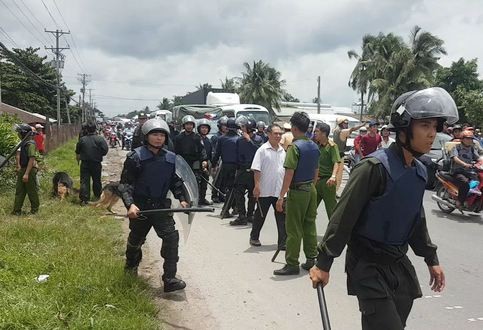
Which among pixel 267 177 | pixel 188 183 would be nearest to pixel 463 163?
pixel 267 177

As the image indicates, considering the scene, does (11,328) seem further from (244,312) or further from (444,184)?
(444,184)

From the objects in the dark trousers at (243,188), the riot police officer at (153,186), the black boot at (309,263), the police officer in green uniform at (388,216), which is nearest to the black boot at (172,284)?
the riot police officer at (153,186)

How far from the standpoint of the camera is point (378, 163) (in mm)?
2451

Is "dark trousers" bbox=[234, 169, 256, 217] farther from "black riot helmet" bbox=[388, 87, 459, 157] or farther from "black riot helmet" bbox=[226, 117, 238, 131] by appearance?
"black riot helmet" bbox=[388, 87, 459, 157]

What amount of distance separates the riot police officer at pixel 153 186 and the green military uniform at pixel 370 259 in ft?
7.83

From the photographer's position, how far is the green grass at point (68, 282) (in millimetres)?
3801

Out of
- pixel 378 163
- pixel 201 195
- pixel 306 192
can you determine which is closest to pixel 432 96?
pixel 378 163

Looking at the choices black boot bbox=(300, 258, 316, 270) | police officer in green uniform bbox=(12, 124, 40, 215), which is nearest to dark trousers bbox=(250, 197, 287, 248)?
black boot bbox=(300, 258, 316, 270)

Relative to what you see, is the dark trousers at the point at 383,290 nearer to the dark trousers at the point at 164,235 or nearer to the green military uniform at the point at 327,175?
the dark trousers at the point at 164,235

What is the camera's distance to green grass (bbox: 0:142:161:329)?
3.80 meters

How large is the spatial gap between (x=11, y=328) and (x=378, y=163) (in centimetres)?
296

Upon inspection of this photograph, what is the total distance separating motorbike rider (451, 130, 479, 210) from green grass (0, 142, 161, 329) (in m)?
5.93

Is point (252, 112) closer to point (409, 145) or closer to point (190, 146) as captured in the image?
point (190, 146)

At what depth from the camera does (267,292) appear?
4902mm
